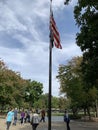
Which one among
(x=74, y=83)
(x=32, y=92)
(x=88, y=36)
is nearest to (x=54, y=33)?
(x=88, y=36)

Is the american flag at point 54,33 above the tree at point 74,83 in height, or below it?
below

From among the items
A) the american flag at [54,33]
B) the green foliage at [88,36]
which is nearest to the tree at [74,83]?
the green foliage at [88,36]

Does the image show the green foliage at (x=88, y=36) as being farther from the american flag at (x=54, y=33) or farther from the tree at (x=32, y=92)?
the tree at (x=32, y=92)

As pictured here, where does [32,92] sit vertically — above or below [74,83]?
above

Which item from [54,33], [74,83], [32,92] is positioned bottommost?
[54,33]

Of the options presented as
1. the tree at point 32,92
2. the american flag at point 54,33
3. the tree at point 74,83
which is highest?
the tree at point 32,92

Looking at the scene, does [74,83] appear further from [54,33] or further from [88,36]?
[54,33]


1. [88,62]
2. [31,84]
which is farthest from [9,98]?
[31,84]

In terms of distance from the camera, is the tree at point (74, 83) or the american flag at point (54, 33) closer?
the american flag at point (54, 33)

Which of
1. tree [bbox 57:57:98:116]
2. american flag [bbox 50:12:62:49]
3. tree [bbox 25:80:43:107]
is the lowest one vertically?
american flag [bbox 50:12:62:49]

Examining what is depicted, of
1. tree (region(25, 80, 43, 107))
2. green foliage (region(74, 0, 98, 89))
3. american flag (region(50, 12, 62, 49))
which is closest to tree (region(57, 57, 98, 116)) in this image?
green foliage (region(74, 0, 98, 89))

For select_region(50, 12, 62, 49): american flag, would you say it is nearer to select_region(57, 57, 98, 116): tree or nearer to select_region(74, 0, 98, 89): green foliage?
select_region(74, 0, 98, 89): green foliage

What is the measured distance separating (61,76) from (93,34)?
4099 cm

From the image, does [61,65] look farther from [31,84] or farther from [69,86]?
[31,84]
